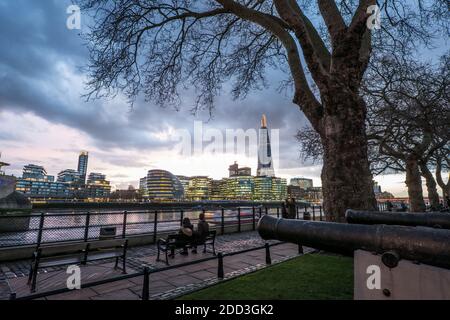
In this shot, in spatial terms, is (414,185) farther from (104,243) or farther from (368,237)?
(368,237)

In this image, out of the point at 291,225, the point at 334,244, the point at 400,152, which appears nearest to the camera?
the point at 334,244

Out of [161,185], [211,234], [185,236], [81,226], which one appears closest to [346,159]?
[211,234]

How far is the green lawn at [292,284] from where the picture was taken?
4.50m

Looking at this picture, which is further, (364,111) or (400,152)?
(400,152)

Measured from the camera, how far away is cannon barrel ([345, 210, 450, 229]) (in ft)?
10.4

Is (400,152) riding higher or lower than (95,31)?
lower

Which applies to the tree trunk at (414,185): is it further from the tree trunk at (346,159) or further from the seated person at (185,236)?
the seated person at (185,236)

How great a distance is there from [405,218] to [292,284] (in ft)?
8.60

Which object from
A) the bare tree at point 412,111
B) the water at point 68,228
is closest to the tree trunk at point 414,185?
the bare tree at point 412,111

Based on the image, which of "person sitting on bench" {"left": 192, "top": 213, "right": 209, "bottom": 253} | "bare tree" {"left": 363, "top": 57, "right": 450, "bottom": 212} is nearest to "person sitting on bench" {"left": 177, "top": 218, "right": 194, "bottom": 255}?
"person sitting on bench" {"left": 192, "top": 213, "right": 209, "bottom": 253}
